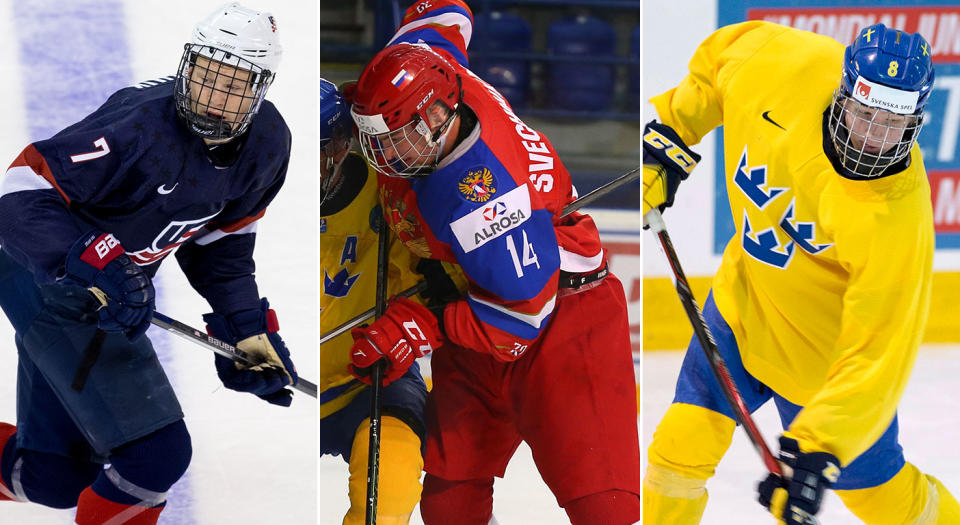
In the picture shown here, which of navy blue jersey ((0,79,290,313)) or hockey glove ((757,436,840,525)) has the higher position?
navy blue jersey ((0,79,290,313))

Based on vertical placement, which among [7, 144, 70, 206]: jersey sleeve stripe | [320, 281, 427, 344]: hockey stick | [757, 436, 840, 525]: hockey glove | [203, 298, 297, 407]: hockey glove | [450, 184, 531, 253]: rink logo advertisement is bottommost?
[757, 436, 840, 525]: hockey glove

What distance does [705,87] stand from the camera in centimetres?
188

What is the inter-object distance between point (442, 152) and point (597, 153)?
0.29 meters

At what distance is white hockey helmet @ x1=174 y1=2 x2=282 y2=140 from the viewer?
5.60ft

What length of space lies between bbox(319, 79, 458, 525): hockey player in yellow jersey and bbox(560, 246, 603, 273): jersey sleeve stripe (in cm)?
27

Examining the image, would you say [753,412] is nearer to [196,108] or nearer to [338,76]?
[338,76]

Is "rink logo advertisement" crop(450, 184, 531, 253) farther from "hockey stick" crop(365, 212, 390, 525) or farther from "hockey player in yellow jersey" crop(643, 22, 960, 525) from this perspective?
"hockey player in yellow jersey" crop(643, 22, 960, 525)

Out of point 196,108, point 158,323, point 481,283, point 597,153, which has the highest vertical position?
point 196,108

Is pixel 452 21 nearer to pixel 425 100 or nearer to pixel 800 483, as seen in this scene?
pixel 425 100

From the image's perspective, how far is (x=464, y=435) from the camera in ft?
6.24

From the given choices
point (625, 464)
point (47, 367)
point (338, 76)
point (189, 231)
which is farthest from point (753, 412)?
point (47, 367)

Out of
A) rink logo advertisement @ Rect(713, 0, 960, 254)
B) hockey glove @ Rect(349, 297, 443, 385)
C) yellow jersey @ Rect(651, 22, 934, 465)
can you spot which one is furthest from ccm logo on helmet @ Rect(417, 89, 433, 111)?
rink logo advertisement @ Rect(713, 0, 960, 254)

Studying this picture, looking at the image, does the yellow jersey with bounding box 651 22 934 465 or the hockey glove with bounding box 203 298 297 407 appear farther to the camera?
the hockey glove with bounding box 203 298 297 407

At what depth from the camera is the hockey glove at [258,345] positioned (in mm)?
2035
